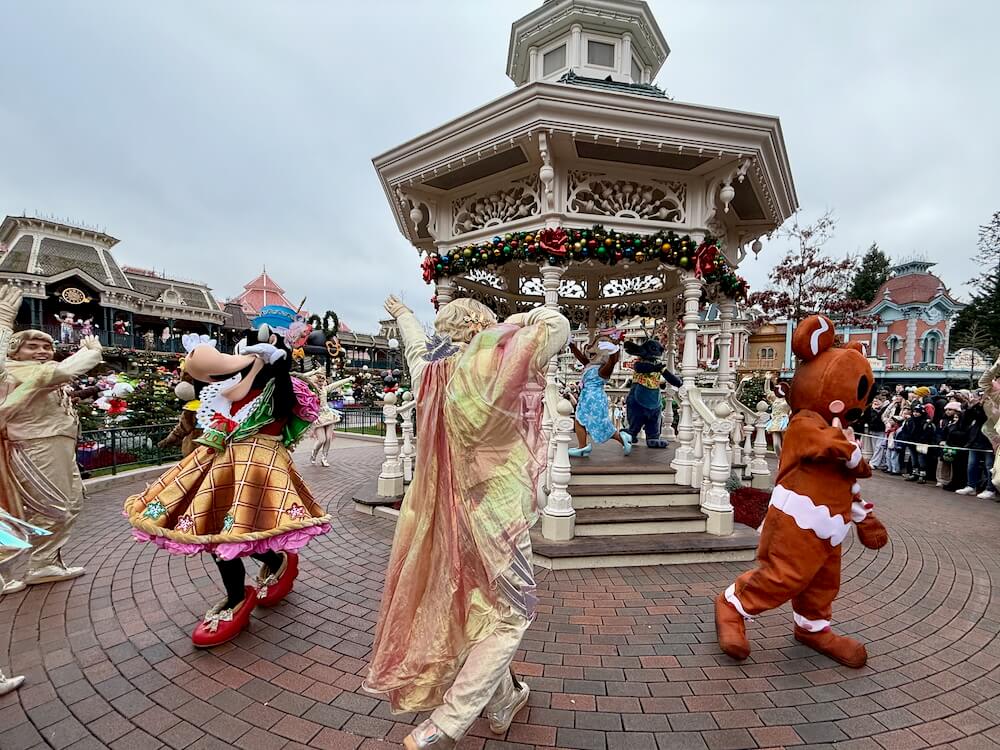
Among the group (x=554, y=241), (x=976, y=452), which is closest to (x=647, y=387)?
(x=554, y=241)

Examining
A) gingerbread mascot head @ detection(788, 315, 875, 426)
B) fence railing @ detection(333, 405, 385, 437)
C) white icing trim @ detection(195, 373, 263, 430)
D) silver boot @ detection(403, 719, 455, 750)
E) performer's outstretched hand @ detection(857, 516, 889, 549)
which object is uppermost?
gingerbread mascot head @ detection(788, 315, 875, 426)

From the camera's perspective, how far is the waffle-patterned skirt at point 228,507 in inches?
93.6

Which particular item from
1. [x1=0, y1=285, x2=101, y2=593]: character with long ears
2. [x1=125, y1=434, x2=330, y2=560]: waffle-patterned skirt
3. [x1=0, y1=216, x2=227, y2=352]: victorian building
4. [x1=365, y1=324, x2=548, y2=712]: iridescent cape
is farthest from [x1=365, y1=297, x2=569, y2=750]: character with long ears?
[x1=0, y1=216, x2=227, y2=352]: victorian building

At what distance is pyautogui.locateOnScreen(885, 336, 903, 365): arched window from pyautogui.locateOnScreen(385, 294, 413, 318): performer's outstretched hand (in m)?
40.8

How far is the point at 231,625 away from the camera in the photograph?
2705 mm

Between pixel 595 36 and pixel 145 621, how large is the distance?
9.25m

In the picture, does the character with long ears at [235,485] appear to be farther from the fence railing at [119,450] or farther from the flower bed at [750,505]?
the fence railing at [119,450]

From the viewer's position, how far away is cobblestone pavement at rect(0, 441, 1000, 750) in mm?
2012

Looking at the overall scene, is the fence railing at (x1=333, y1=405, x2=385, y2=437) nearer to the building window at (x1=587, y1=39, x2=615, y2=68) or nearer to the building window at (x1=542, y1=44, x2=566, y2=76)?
the building window at (x1=542, y1=44, x2=566, y2=76)

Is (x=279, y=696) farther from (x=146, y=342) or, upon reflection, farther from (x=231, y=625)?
(x=146, y=342)

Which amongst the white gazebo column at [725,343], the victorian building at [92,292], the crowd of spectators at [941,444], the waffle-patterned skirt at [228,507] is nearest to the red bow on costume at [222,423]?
the waffle-patterned skirt at [228,507]

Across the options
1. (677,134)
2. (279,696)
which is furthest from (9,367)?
(677,134)

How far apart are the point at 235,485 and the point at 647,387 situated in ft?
17.8

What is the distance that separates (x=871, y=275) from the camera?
119 ft
